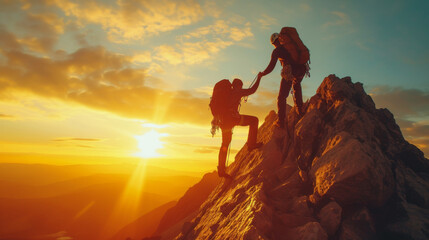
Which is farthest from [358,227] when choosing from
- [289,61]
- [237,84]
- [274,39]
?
[274,39]

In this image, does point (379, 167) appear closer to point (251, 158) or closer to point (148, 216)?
point (251, 158)

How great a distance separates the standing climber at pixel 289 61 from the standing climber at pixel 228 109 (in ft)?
3.89

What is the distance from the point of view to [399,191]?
6992 millimetres

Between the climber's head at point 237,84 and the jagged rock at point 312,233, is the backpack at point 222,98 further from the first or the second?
the jagged rock at point 312,233

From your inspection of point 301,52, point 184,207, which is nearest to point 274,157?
point 301,52

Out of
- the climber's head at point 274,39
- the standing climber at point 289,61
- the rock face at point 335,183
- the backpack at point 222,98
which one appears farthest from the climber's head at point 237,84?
the rock face at point 335,183

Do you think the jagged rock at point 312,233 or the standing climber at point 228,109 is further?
the standing climber at point 228,109

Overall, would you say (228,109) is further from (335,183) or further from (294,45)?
(335,183)

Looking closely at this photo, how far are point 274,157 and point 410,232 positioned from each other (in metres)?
5.29

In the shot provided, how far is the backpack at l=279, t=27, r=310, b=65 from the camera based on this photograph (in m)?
10.1

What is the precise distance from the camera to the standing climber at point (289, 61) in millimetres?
10102

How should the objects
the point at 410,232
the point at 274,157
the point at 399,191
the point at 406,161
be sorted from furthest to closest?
the point at 274,157
the point at 406,161
the point at 399,191
the point at 410,232

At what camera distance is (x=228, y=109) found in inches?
452

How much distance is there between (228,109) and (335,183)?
247 inches
